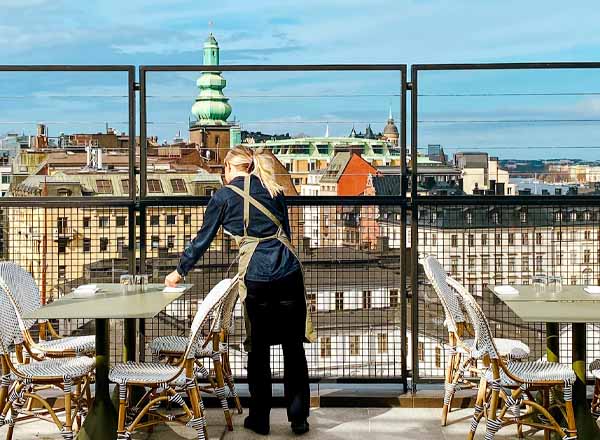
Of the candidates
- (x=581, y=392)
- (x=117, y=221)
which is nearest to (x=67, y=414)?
(x=117, y=221)

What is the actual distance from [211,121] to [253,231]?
148 cm

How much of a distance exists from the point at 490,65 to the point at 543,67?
36 centimetres

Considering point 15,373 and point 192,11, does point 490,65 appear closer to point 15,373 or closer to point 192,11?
point 15,373

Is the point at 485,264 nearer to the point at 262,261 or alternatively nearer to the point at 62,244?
the point at 262,261

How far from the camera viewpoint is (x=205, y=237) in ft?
20.1

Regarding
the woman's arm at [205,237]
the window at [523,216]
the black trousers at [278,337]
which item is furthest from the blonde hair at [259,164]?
the window at [523,216]

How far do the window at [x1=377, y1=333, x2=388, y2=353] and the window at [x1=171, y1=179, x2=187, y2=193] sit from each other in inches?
68.5

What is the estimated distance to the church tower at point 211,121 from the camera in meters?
7.34

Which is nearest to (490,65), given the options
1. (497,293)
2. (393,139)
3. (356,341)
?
(393,139)

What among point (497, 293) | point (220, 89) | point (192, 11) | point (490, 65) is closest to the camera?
point (497, 293)

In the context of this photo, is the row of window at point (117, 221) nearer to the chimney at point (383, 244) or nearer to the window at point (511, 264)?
A: the chimney at point (383, 244)

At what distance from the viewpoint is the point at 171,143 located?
7383mm

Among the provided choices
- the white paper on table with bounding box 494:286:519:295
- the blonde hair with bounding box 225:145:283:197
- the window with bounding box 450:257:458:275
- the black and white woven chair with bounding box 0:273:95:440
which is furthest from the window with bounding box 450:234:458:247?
the black and white woven chair with bounding box 0:273:95:440

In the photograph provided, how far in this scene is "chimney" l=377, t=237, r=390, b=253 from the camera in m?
7.41
